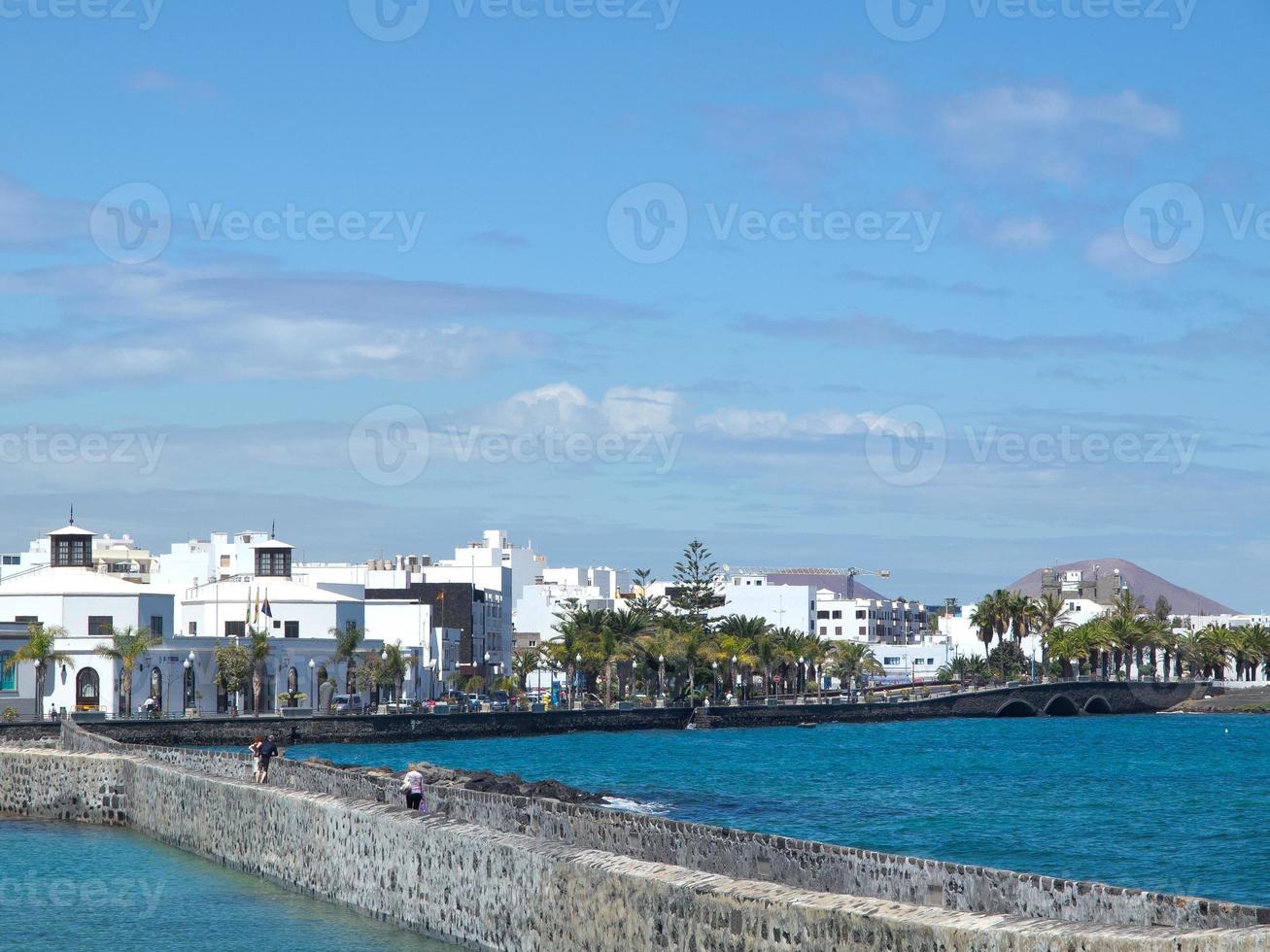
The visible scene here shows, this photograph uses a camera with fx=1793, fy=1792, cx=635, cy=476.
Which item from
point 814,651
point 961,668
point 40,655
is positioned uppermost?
point 40,655

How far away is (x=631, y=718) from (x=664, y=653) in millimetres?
15292

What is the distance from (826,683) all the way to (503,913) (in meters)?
165

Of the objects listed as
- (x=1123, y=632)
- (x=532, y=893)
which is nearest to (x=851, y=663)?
(x=1123, y=632)

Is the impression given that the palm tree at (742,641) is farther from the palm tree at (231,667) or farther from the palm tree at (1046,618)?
the palm tree at (231,667)

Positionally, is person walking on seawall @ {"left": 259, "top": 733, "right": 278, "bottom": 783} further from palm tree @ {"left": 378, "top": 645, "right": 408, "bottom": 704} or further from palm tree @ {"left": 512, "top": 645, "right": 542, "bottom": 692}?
palm tree @ {"left": 512, "top": 645, "right": 542, "bottom": 692}

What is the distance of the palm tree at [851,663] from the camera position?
16112 cm

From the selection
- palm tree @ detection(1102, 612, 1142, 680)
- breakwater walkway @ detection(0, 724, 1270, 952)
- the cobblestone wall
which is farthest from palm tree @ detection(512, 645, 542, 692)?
breakwater walkway @ detection(0, 724, 1270, 952)

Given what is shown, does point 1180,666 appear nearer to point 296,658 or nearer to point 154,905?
point 296,658

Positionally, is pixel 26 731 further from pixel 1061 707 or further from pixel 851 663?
pixel 1061 707

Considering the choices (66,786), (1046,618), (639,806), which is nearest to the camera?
(66,786)

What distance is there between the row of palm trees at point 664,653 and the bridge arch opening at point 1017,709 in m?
16.1

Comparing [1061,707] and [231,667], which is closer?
[231,667]

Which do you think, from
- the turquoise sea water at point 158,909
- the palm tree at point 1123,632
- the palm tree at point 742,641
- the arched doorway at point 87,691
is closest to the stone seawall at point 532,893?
the turquoise sea water at point 158,909

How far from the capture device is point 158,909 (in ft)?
80.1
